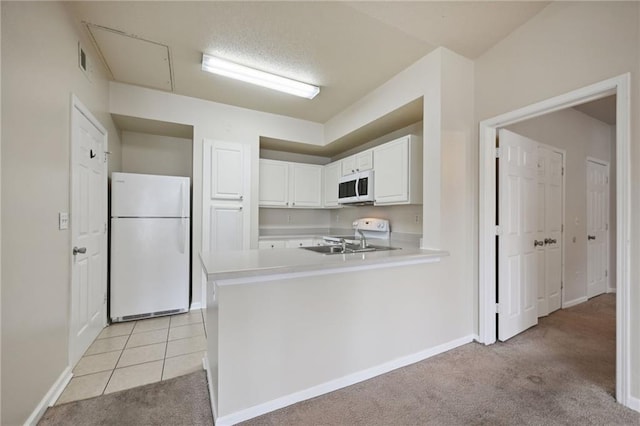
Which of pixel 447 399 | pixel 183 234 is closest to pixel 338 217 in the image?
pixel 183 234

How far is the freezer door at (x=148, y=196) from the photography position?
9.96 feet

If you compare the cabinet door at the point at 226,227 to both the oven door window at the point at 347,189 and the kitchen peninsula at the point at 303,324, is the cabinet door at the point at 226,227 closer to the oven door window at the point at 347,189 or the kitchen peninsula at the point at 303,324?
the oven door window at the point at 347,189

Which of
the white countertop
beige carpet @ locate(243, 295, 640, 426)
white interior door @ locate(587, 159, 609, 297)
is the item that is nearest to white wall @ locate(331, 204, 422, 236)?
the white countertop

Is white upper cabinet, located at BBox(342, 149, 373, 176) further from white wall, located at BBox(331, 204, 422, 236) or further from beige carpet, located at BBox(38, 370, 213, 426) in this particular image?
beige carpet, located at BBox(38, 370, 213, 426)

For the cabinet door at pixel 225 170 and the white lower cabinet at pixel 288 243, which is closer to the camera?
the cabinet door at pixel 225 170

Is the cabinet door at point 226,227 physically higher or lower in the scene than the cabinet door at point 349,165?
lower

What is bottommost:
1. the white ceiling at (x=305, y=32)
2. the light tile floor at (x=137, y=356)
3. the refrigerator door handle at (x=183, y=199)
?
the light tile floor at (x=137, y=356)

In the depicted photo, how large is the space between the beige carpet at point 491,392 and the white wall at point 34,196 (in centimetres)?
126

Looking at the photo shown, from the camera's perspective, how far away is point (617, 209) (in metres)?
1.72

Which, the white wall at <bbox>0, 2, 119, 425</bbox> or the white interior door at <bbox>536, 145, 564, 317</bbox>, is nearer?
the white wall at <bbox>0, 2, 119, 425</bbox>

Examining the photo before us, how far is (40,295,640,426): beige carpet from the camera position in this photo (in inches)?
62.9

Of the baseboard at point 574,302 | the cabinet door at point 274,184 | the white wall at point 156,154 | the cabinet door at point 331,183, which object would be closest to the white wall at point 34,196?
the white wall at point 156,154

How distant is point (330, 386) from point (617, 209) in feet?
7.19

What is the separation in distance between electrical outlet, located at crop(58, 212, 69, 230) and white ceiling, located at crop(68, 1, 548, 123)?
4.91 ft
